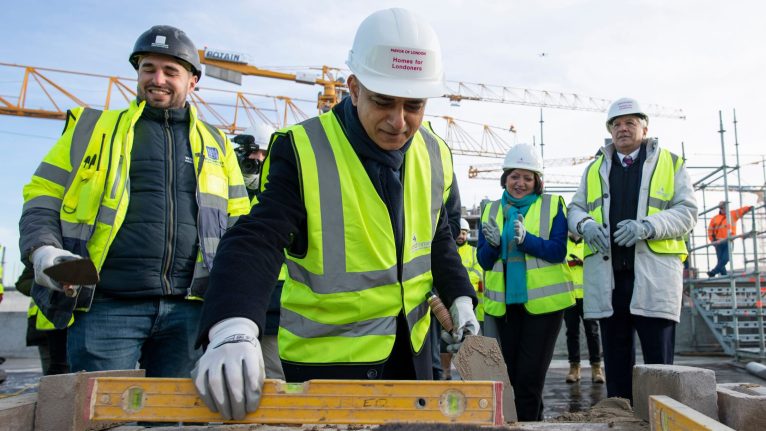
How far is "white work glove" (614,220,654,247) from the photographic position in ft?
12.5

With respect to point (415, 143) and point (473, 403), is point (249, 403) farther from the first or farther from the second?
point (415, 143)

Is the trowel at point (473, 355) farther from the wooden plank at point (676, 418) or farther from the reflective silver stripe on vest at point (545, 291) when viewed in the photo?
the reflective silver stripe on vest at point (545, 291)

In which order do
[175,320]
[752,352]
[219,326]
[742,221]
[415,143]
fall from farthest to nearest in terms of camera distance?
[742,221] → [752,352] → [175,320] → [415,143] → [219,326]

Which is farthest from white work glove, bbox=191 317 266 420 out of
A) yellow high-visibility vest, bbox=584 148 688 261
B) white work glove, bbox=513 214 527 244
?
white work glove, bbox=513 214 527 244

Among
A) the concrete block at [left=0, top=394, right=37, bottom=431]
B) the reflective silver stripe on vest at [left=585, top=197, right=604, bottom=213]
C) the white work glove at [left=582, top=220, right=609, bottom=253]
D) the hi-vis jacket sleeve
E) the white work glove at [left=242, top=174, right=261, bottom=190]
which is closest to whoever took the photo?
the concrete block at [left=0, top=394, right=37, bottom=431]

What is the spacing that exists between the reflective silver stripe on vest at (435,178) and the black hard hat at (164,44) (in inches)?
53.5

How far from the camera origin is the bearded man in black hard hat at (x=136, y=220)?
2688 millimetres

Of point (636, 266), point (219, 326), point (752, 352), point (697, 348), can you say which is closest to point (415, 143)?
point (219, 326)

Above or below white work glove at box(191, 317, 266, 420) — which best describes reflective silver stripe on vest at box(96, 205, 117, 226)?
above

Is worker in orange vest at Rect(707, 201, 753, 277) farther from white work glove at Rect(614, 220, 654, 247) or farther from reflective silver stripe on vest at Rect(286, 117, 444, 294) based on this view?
reflective silver stripe on vest at Rect(286, 117, 444, 294)

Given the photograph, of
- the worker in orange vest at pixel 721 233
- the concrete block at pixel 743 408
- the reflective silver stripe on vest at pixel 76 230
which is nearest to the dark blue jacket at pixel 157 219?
the reflective silver stripe on vest at pixel 76 230

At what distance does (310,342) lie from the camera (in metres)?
2.07

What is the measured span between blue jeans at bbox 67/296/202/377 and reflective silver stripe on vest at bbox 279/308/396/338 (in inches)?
41.5

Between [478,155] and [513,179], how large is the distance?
60440 millimetres
